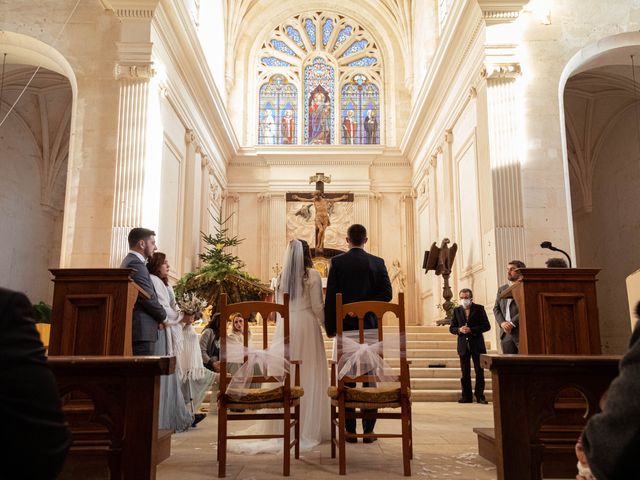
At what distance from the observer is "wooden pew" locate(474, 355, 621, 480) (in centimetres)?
323

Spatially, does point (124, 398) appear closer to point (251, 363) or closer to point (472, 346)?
point (251, 363)

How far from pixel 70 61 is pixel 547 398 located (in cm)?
985

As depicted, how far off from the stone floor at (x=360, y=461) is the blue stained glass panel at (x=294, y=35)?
1862 centimetres

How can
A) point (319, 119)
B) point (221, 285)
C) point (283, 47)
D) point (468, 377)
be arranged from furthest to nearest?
point (283, 47), point (319, 119), point (221, 285), point (468, 377)

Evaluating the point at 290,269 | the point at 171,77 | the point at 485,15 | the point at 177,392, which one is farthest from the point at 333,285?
the point at 171,77

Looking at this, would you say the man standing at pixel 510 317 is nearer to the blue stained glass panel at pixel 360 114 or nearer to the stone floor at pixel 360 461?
the stone floor at pixel 360 461

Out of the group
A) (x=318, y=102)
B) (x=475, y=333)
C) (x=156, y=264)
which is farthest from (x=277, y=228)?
(x=156, y=264)

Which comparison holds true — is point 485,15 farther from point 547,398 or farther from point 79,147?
point 547,398

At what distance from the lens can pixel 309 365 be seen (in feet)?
16.7

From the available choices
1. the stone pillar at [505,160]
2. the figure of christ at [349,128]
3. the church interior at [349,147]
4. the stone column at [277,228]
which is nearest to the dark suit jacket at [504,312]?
the church interior at [349,147]

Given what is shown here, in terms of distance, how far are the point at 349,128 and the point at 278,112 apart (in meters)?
2.65

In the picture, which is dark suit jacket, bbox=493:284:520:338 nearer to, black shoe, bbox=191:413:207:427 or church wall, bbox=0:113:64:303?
black shoe, bbox=191:413:207:427

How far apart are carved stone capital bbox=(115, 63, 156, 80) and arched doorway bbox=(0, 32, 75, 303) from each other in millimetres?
4229

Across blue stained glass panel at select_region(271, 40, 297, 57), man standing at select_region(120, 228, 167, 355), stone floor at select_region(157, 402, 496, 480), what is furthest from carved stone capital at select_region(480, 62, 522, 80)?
blue stained glass panel at select_region(271, 40, 297, 57)
